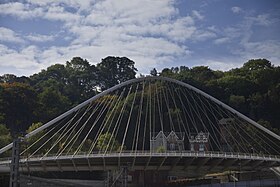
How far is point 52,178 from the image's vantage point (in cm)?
6016

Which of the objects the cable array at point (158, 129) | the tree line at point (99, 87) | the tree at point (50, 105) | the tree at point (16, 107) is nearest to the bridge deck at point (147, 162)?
the cable array at point (158, 129)

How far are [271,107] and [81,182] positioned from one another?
156 feet

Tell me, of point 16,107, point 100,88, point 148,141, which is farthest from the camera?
point 100,88

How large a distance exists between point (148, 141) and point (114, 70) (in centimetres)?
4139

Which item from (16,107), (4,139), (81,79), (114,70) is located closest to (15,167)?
(4,139)

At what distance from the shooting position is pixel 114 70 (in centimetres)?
12038

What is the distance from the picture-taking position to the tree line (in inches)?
3189

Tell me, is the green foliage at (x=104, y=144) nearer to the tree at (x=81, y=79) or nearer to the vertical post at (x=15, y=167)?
the tree at (x=81, y=79)

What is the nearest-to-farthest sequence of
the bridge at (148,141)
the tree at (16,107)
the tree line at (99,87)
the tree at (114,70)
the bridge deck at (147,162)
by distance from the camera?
the bridge deck at (147,162) < the bridge at (148,141) < the tree at (16,107) < the tree line at (99,87) < the tree at (114,70)

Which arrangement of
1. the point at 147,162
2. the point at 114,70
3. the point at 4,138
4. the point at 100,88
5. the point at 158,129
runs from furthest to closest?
1. the point at 114,70
2. the point at 100,88
3. the point at 158,129
4. the point at 4,138
5. the point at 147,162

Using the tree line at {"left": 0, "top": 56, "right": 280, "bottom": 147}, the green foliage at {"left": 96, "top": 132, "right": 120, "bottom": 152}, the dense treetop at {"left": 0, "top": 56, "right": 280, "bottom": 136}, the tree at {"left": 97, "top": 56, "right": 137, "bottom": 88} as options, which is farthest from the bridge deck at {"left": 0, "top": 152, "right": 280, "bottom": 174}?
the tree at {"left": 97, "top": 56, "right": 137, "bottom": 88}

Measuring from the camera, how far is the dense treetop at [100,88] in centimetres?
8134

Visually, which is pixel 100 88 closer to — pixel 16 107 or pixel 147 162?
pixel 16 107

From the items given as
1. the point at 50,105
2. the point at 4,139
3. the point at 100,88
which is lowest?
the point at 4,139
